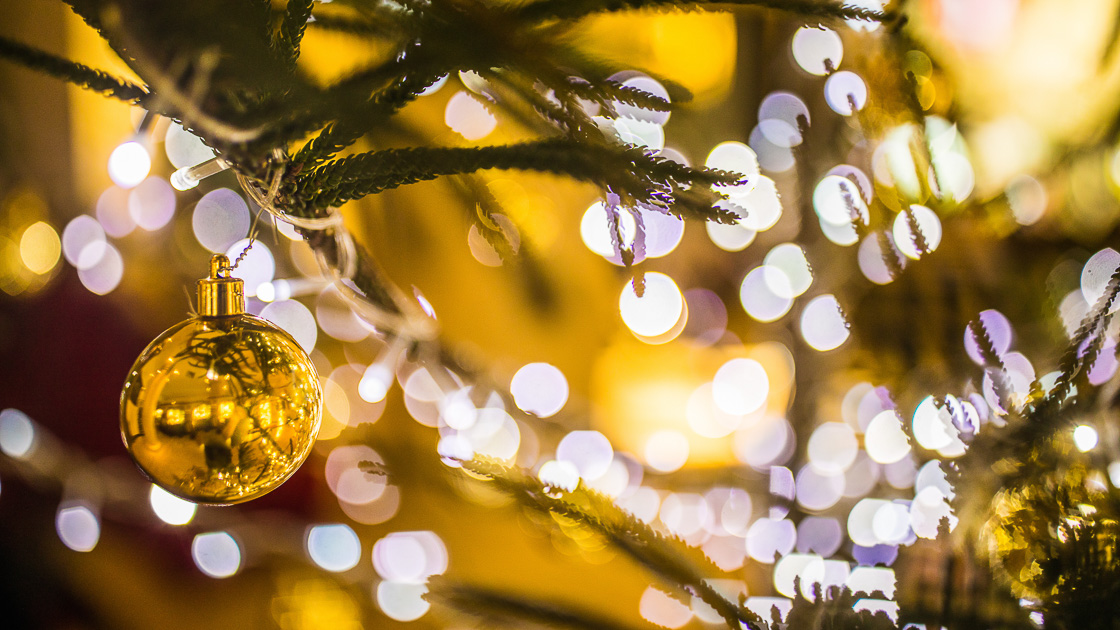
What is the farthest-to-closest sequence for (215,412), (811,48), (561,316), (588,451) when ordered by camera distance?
(588,451) < (811,48) < (561,316) < (215,412)

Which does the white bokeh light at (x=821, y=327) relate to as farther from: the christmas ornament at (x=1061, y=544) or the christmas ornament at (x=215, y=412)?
the christmas ornament at (x=215, y=412)

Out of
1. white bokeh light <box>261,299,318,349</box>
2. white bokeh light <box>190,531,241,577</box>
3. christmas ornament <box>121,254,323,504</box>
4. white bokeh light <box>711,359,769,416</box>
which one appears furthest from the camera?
white bokeh light <box>711,359,769,416</box>

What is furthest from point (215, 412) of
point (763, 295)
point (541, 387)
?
point (763, 295)

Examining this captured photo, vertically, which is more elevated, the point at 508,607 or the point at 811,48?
the point at 811,48

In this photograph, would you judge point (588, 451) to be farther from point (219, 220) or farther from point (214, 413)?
point (214, 413)

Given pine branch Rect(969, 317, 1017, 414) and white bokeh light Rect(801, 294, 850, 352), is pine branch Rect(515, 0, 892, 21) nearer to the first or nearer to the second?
pine branch Rect(969, 317, 1017, 414)

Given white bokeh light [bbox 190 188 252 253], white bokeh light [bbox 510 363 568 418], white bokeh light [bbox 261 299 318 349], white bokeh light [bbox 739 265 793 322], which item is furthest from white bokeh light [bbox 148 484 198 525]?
white bokeh light [bbox 739 265 793 322]

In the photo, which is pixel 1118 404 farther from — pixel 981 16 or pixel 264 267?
pixel 264 267
